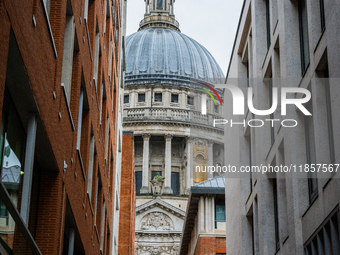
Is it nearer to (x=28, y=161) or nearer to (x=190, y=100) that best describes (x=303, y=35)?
(x=28, y=161)

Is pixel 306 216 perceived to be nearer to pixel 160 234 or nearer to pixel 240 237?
pixel 240 237

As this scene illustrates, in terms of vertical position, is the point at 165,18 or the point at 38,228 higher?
the point at 165,18

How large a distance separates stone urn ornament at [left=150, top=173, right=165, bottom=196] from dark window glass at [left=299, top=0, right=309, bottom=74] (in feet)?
225

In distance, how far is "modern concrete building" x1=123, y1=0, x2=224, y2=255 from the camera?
94.5m

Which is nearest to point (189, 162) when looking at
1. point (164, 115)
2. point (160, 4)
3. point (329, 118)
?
point (164, 115)

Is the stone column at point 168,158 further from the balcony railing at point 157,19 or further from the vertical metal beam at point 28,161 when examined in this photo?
the vertical metal beam at point 28,161

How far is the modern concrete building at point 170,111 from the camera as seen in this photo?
3720 inches

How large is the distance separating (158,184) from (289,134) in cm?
7065

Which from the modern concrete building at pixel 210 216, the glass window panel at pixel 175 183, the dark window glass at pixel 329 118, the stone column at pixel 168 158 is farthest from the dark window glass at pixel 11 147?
the glass window panel at pixel 175 183

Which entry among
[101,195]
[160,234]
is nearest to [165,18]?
[160,234]

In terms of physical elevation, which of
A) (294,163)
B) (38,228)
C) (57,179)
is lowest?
(38,228)

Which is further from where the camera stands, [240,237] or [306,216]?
[240,237]

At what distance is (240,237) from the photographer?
26703 mm

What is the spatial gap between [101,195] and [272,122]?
7555 mm
